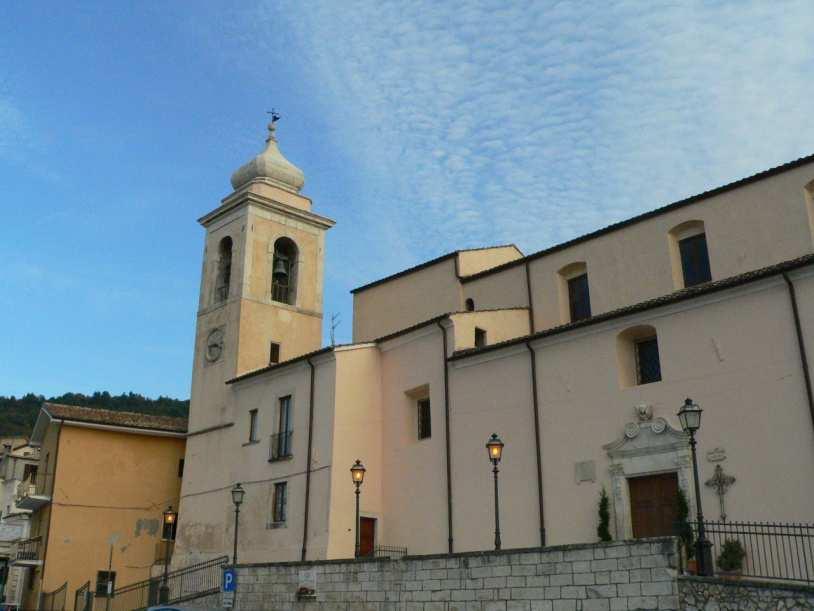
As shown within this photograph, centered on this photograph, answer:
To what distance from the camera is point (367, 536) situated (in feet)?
83.0

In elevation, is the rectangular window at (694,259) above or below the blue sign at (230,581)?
above

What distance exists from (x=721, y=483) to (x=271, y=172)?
2223 cm

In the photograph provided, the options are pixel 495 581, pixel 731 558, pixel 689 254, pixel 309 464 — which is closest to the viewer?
pixel 495 581

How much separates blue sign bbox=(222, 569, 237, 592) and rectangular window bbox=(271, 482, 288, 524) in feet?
17.3

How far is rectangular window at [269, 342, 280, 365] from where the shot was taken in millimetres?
32575

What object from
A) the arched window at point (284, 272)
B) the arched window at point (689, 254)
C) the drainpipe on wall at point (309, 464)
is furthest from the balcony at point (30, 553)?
the arched window at point (689, 254)

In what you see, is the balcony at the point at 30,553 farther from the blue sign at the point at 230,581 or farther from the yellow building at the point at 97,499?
the blue sign at the point at 230,581

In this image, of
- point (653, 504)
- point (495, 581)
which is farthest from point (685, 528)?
point (495, 581)

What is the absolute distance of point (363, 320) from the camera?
33.3m

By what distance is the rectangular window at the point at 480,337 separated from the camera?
25.5 m

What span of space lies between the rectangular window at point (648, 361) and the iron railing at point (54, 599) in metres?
21.0

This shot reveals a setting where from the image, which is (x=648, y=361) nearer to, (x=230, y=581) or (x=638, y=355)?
(x=638, y=355)

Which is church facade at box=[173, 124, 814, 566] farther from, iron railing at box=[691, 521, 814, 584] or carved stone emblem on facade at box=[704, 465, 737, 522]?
iron railing at box=[691, 521, 814, 584]

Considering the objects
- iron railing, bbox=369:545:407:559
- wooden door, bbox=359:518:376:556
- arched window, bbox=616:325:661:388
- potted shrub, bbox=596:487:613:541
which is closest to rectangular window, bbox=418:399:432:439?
wooden door, bbox=359:518:376:556
